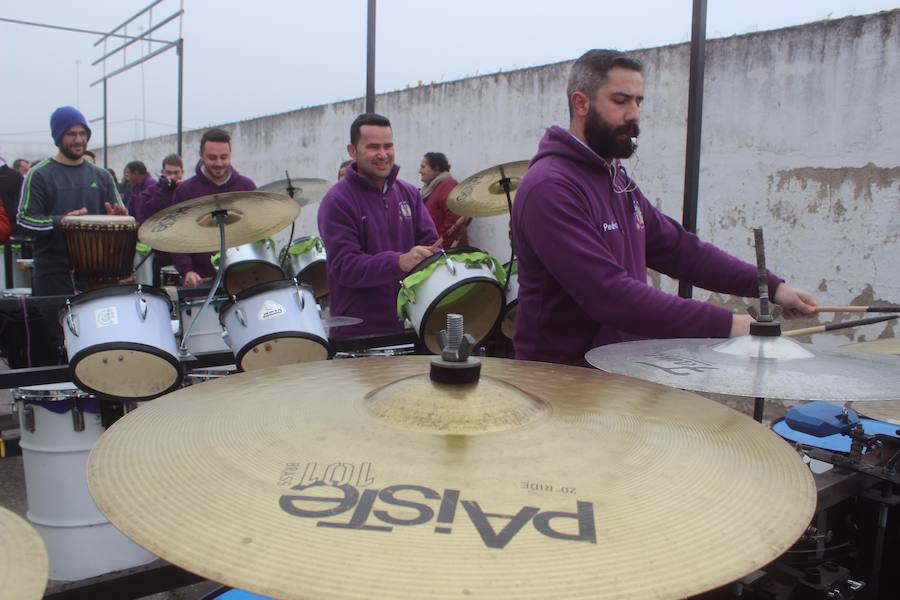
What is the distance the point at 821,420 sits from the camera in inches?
74.6

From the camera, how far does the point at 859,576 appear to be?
6.14ft

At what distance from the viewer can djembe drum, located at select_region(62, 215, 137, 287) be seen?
11.7 feet

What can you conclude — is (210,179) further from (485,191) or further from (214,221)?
(485,191)

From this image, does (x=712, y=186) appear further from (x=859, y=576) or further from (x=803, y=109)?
(x=859, y=576)

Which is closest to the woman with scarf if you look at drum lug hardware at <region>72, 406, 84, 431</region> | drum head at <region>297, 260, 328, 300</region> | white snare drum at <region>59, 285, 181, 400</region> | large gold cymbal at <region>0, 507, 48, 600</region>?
drum head at <region>297, 260, 328, 300</region>

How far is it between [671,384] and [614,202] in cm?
102

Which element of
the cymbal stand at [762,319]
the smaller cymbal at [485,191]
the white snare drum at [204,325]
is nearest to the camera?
the cymbal stand at [762,319]

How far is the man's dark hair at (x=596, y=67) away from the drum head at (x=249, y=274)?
268cm

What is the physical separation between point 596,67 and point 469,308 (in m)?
1.48

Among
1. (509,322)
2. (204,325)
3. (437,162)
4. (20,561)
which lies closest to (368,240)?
(509,322)

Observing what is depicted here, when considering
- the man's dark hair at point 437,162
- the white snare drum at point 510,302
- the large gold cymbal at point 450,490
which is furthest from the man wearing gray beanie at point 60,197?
the large gold cymbal at point 450,490

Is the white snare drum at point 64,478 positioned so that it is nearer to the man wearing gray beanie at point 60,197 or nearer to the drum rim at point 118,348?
the drum rim at point 118,348

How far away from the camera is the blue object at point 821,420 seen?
1.88 m

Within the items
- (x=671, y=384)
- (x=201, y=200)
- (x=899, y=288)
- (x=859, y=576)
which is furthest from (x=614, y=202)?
(x=899, y=288)
